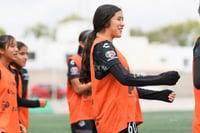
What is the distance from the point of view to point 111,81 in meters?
3.92

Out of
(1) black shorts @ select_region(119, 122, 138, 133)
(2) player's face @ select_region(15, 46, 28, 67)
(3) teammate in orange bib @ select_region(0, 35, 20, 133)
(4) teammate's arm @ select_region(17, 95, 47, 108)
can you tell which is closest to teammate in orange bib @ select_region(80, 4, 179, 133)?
(1) black shorts @ select_region(119, 122, 138, 133)

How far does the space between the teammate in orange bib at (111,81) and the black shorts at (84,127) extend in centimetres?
145

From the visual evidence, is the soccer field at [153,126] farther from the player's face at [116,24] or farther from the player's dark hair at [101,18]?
the player's face at [116,24]

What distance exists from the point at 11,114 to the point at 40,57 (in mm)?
50764

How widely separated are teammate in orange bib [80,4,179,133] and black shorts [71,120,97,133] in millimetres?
1454

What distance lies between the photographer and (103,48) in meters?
3.88

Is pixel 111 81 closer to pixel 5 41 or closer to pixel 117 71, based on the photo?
pixel 117 71

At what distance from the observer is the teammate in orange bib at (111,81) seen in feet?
12.4

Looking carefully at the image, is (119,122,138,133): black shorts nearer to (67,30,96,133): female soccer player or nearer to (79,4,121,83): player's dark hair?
(79,4,121,83): player's dark hair

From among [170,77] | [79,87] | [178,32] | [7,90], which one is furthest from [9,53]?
[178,32]

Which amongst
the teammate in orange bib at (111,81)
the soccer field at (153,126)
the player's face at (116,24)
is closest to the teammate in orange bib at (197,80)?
the teammate in orange bib at (111,81)

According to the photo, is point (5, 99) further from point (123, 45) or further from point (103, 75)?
point (123, 45)

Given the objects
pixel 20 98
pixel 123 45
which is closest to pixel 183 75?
pixel 123 45

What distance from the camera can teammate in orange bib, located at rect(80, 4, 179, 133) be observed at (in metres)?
3.77
